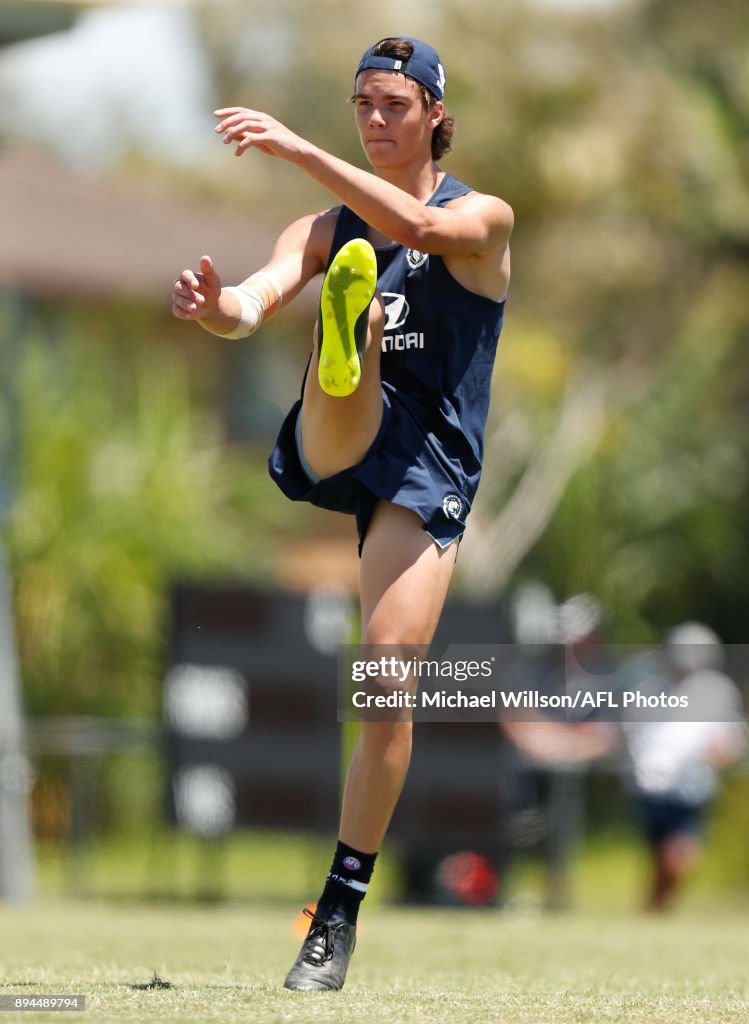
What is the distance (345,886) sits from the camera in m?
4.96

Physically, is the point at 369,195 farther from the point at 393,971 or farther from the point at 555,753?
the point at 555,753

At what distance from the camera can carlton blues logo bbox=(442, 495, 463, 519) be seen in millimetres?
5105

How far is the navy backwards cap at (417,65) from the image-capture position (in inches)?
201

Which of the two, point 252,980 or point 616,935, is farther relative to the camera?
point 616,935

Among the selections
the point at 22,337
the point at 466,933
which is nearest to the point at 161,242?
the point at 22,337

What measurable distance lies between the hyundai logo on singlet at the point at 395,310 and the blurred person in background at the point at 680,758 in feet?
30.0

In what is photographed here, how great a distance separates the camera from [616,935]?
1002 cm

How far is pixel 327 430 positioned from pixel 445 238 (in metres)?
0.62

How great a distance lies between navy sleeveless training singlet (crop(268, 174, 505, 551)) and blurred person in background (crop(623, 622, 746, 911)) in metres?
9.01

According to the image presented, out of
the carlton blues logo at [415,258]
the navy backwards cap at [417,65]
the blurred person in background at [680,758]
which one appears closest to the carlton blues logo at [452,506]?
the carlton blues logo at [415,258]

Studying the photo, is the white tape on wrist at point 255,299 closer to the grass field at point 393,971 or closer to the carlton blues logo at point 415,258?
the carlton blues logo at point 415,258

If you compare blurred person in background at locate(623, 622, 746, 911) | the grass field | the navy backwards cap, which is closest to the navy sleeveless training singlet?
the navy backwards cap

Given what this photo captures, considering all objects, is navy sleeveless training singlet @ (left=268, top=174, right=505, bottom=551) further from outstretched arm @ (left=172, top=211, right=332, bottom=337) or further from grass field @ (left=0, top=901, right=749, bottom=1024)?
grass field @ (left=0, top=901, right=749, bottom=1024)

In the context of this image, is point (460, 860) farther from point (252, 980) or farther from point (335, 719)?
point (252, 980)
